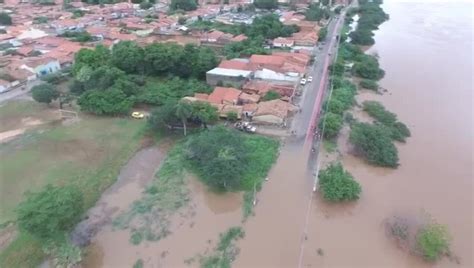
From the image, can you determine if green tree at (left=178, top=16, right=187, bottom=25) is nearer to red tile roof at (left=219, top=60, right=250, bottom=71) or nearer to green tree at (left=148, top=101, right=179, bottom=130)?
red tile roof at (left=219, top=60, right=250, bottom=71)

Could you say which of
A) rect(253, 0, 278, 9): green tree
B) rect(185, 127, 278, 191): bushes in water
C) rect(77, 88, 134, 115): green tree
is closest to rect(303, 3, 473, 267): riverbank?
rect(185, 127, 278, 191): bushes in water

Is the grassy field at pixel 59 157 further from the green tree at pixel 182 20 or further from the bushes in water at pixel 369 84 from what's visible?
the green tree at pixel 182 20

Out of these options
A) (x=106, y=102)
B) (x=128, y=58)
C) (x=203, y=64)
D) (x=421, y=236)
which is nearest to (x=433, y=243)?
(x=421, y=236)

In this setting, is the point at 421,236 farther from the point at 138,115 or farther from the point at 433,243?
the point at 138,115

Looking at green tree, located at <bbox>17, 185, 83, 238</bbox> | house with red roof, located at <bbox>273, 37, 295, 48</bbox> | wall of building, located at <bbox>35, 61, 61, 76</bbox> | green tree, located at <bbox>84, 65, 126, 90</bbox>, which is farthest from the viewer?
house with red roof, located at <bbox>273, 37, 295, 48</bbox>

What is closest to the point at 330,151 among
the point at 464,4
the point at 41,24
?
the point at 41,24
